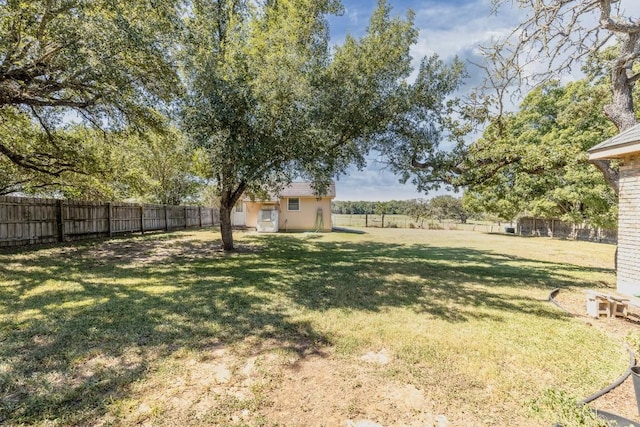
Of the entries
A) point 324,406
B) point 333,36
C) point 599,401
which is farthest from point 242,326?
point 333,36

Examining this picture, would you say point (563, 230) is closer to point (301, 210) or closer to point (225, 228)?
point (301, 210)

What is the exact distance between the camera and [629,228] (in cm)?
611

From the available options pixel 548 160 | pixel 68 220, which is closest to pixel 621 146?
pixel 548 160

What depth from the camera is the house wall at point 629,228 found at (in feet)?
19.4

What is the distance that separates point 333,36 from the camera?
31.7ft

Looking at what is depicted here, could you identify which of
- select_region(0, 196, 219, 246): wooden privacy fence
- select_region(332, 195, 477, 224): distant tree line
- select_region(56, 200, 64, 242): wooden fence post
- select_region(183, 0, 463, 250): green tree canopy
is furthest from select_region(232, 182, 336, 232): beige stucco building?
select_region(332, 195, 477, 224): distant tree line

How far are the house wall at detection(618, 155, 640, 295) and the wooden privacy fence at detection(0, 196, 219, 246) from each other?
16.2 meters

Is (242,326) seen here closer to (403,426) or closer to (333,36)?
(403,426)

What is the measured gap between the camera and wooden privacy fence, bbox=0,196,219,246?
9539 mm

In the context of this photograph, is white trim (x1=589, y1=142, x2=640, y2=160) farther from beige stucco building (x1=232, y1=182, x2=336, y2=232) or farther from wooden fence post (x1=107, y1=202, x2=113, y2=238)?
wooden fence post (x1=107, y1=202, x2=113, y2=238)

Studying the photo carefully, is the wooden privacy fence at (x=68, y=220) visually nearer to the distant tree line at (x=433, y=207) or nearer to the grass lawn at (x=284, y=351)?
the grass lawn at (x=284, y=351)

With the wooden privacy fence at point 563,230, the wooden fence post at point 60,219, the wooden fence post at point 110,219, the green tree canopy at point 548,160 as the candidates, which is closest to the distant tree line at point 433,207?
the wooden privacy fence at point 563,230

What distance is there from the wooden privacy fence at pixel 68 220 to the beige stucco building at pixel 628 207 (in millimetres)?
15966

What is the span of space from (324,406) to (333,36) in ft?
33.5
